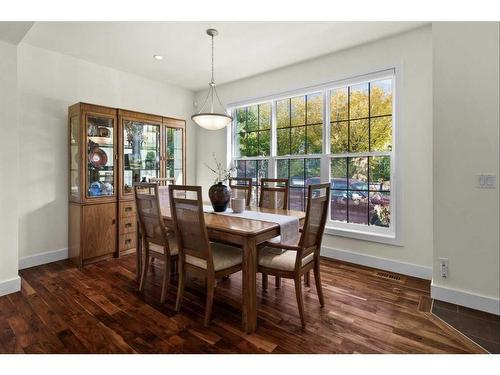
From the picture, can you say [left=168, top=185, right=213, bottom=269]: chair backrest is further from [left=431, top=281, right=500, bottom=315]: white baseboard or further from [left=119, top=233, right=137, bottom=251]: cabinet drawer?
[left=431, top=281, right=500, bottom=315]: white baseboard

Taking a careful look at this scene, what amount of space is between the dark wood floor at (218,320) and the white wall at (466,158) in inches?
17.4

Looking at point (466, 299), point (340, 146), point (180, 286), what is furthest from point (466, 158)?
point (180, 286)

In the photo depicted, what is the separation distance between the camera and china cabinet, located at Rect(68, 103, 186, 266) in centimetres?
338

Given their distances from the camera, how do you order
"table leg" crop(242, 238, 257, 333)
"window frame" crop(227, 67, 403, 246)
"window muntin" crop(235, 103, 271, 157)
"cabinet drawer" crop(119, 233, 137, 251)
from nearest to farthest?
"table leg" crop(242, 238, 257, 333) < "window frame" crop(227, 67, 403, 246) < "cabinet drawer" crop(119, 233, 137, 251) < "window muntin" crop(235, 103, 271, 157)

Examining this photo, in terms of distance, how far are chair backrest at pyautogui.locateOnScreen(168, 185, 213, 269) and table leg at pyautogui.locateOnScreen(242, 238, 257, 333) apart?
11.0 inches

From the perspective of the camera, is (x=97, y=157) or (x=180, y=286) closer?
(x=180, y=286)

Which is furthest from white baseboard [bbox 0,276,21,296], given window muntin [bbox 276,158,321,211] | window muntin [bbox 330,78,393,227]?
window muntin [bbox 330,78,393,227]

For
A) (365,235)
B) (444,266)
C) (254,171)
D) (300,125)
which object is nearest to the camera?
(444,266)

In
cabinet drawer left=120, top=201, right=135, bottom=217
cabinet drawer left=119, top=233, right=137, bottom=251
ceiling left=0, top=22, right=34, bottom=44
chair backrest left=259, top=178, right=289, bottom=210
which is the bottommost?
cabinet drawer left=119, top=233, right=137, bottom=251

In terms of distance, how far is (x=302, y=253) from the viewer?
2.12 meters

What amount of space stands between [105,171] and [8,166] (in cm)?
113

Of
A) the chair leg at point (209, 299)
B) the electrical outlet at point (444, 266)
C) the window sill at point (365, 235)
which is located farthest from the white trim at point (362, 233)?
the chair leg at point (209, 299)

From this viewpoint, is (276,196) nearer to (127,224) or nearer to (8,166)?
(127,224)

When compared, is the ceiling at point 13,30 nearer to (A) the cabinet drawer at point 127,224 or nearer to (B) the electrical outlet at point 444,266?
(A) the cabinet drawer at point 127,224
